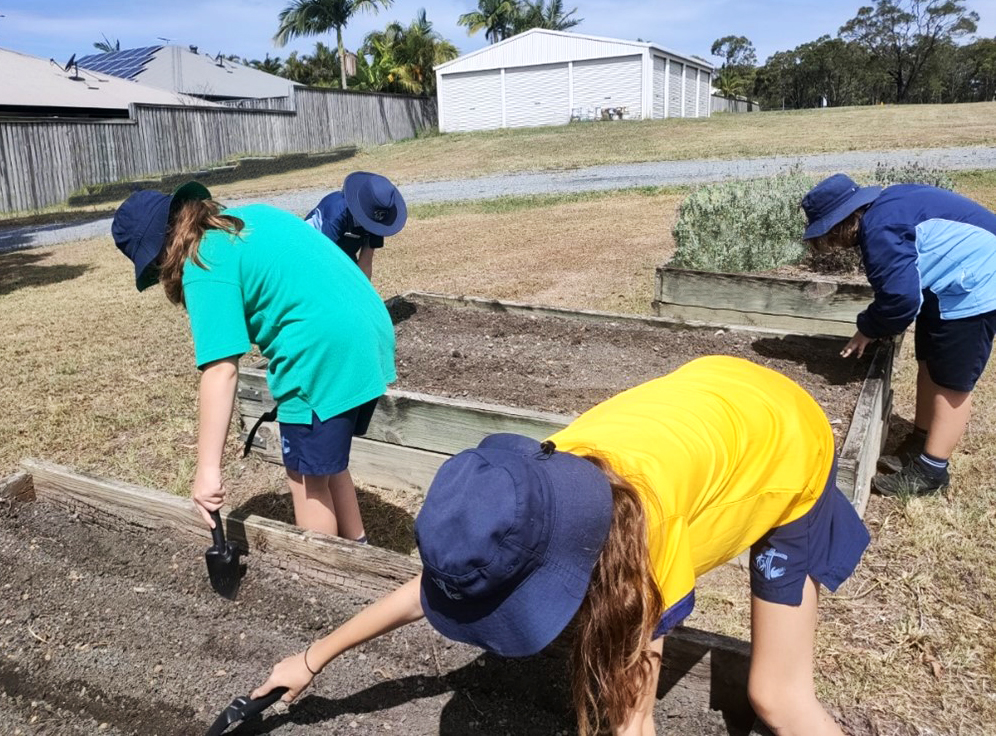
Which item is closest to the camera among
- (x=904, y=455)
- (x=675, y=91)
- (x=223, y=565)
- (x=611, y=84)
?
(x=223, y=565)

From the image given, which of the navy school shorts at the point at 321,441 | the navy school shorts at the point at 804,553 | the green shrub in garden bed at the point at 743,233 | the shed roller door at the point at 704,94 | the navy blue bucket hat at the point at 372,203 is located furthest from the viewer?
the shed roller door at the point at 704,94

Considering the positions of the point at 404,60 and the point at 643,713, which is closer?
the point at 643,713

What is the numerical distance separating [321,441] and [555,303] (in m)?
4.81

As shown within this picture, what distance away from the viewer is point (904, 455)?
4.09 metres

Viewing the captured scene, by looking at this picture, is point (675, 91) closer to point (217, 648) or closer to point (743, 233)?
point (743, 233)

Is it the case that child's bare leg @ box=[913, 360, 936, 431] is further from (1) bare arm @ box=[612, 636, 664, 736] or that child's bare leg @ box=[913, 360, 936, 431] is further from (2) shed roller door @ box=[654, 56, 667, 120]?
(2) shed roller door @ box=[654, 56, 667, 120]

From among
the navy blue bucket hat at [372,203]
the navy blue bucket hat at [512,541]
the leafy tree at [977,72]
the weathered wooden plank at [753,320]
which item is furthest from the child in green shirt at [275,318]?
the leafy tree at [977,72]

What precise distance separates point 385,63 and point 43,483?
39943 millimetres

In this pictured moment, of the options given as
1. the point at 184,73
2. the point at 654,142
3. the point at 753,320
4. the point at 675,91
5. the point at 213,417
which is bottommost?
the point at 753,320

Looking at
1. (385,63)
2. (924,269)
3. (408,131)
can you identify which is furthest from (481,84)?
(924,269)

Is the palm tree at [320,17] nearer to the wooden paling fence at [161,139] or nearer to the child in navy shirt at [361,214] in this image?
the wooden paling fence at [161,139]

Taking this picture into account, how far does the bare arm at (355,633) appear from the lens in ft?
5.70

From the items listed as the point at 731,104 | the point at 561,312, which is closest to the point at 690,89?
the point at 731,104

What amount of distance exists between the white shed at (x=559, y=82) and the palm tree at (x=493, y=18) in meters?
15.9
